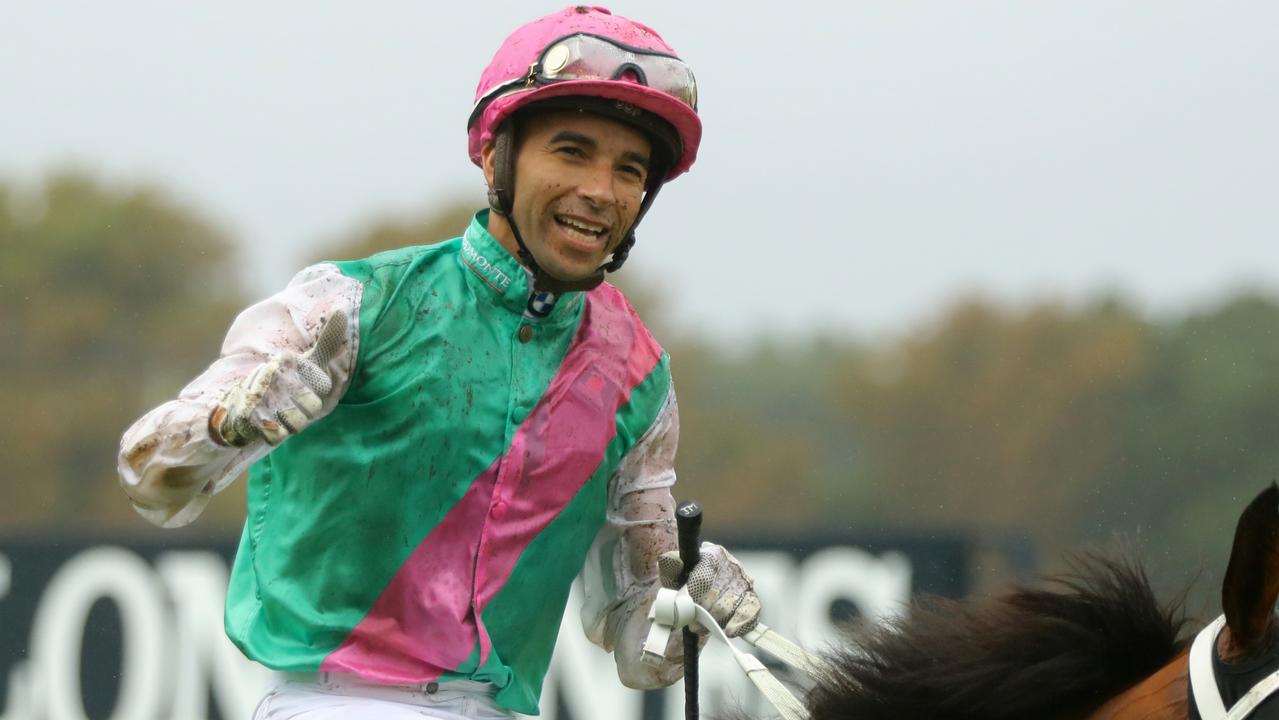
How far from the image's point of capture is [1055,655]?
86.4 inches

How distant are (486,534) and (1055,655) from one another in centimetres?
83

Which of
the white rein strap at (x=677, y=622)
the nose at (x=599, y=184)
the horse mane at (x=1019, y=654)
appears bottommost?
the white rein strap at (x=677, y=622)

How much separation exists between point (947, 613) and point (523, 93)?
0.94 meters

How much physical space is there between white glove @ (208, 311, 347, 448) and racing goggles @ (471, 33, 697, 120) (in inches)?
22.5

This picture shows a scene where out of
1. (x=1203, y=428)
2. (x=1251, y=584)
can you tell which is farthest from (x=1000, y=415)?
(x=1251, y=584)

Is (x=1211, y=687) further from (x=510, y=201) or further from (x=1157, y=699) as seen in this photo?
(x=510, y=201)

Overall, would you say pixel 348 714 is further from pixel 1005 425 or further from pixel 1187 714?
pixel 1005 425

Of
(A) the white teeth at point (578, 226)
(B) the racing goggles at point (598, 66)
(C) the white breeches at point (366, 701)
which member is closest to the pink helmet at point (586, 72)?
(B) the racing goggles at point (598, 66)

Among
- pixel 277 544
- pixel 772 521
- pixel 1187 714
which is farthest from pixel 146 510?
pixel 772 521

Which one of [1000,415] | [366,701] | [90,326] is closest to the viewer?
[366,701]

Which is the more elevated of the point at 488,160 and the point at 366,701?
the point at 488,160

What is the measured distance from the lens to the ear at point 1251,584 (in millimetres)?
1864

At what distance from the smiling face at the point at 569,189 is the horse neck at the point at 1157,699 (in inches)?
38.8

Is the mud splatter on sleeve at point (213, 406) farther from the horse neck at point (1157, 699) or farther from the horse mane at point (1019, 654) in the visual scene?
the horse neck at point (1157, 699)
